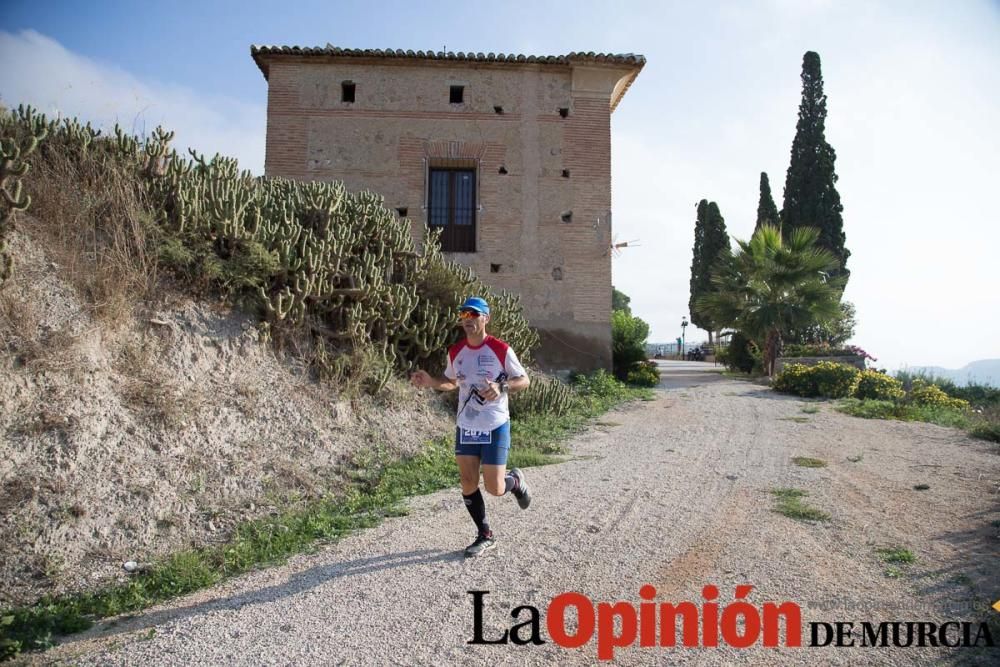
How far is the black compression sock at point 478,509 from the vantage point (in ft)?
13.9

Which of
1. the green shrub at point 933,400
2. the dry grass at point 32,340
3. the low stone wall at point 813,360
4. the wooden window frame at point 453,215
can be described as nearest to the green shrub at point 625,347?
the low stone wall at point 813,360

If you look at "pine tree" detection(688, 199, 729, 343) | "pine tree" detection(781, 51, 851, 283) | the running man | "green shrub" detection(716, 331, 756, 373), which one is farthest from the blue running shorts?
"pine tree" detection(688, 199, 729, 343)

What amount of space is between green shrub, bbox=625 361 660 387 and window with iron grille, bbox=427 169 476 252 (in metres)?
4.84

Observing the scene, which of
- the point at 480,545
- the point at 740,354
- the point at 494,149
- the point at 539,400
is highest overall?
the point at 494,149

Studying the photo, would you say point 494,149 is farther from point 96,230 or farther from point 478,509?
point 478,509

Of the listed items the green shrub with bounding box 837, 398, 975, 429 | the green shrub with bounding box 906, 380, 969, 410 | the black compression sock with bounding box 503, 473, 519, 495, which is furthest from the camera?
the green shrub with bounding box 906, 380, 969, 410

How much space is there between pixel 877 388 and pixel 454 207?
395 inches

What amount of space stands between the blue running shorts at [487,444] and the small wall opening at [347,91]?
39.0 feet

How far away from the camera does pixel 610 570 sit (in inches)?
155

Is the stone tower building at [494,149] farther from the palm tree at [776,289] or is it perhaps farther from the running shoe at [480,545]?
the running shoe at [480,545]

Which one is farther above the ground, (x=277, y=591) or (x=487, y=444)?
(x=487, y=444)

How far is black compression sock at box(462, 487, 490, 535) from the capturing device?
423cm

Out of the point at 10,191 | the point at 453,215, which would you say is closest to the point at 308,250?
the point at 10,191

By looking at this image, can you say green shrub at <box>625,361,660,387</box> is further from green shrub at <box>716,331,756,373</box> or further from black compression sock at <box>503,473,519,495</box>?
black compression sock at <box>503,473,519,495</box>
